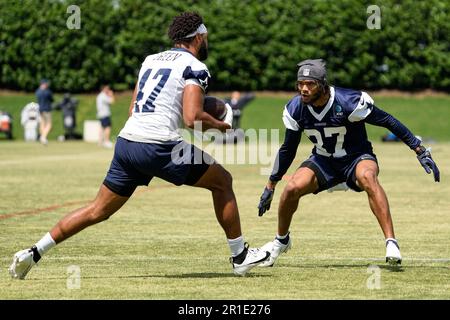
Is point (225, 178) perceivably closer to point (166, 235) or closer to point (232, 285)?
point (232, 285)

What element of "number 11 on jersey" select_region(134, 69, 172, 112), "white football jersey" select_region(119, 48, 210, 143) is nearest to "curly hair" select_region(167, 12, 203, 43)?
"white football jersey" select_region(119, 48, 210, 143)

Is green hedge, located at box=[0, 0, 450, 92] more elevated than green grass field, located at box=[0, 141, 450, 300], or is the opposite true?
green grass field, located at box=[0, 141, 450, 300]

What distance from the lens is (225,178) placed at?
26.8 feet

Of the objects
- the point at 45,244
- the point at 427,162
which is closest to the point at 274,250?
the point at 427,162

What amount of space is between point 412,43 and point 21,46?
559 inches

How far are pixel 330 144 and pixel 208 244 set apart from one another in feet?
6.88

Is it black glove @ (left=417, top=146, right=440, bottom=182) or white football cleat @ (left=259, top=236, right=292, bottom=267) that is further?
white football cleat @ (left=259, top=236, right=292, bottom=267)

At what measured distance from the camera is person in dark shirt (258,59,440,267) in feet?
29.3

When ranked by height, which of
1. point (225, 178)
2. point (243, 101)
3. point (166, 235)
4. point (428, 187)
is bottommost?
point (243, 101)

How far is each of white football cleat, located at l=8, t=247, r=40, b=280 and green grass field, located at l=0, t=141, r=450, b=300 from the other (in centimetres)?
8

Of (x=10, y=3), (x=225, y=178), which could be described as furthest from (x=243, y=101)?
(x=225, y=178)

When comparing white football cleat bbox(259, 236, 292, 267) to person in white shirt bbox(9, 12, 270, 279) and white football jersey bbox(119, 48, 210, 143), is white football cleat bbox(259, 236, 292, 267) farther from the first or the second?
white football jersey bbox(119, 48, 210, 143)

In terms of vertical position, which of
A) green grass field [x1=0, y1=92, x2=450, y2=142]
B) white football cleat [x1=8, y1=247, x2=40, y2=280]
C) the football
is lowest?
green grass field [x1=0, y1=92, x2=450, y2=142]

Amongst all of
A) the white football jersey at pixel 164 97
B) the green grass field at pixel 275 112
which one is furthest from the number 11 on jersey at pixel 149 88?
the green grass field at pixel 275 112
